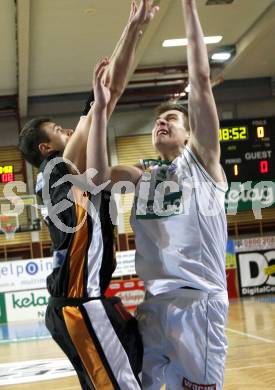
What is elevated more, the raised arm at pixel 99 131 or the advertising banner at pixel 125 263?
the raised arm at pixel 99 131

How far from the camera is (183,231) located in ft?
11.1

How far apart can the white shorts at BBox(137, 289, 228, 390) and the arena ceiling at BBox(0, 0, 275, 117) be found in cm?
818

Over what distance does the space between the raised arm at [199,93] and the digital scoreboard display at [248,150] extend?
1217 centimetres

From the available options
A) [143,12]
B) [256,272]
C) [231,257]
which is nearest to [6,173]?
[231,257]

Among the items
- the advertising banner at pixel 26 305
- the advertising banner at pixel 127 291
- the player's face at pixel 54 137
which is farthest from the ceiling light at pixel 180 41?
the player's face at pixel 54 137

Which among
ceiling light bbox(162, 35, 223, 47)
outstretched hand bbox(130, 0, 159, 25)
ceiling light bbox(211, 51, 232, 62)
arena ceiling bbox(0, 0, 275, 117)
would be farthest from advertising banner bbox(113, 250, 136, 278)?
outstretched hand bbox(130, 0, 159, 25)

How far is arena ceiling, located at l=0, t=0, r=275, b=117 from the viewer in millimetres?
11656

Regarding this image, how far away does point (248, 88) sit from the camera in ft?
63.5

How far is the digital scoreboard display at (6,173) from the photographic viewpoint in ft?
57.1

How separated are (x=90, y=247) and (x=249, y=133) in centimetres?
1262

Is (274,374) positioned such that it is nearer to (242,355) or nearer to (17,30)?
(242,355)

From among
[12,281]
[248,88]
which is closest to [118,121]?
[248,88]

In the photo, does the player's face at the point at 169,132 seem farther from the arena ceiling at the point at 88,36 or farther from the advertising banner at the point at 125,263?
the advertising banner at the point at 125,263

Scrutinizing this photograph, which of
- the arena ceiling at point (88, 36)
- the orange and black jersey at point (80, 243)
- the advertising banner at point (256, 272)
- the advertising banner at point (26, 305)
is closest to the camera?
the orange and black jersey at point (80, 243)
